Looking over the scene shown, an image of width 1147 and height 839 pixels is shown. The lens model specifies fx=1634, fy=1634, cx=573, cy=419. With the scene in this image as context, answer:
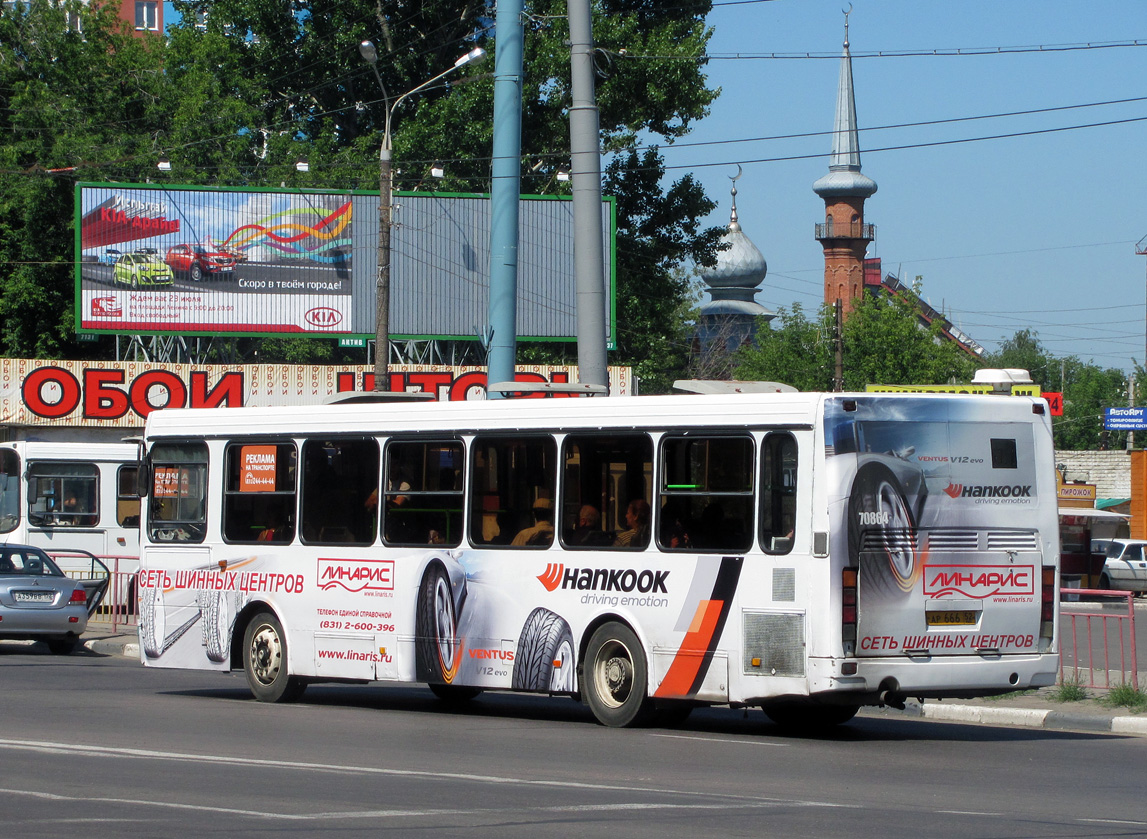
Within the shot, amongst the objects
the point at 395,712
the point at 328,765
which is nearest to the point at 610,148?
the point at 395,712

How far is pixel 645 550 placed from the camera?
13.0m

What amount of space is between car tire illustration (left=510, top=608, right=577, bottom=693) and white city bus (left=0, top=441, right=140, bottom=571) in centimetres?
1649

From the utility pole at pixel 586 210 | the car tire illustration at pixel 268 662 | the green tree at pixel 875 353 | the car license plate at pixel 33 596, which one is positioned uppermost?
the green tree at pixel 875 353

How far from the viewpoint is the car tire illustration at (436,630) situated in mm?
14281

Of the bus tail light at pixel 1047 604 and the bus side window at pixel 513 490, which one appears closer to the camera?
the bus tail light at pixel 1047 604

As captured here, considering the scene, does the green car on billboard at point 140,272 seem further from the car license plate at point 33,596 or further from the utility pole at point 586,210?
the utility pole at point 586,210

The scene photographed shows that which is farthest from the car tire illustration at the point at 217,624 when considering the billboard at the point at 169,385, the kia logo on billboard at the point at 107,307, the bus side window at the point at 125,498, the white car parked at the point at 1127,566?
the white car parked at the point at 1127,566

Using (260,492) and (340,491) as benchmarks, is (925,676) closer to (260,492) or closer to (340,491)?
(340,491)

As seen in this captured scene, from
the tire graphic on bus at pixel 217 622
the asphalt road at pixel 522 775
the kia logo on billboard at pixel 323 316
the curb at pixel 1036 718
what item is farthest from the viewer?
the kia logo on billboard at pixel 323 316

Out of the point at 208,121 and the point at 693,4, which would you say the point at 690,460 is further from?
the point at 208,121

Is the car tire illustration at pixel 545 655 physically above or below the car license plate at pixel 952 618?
below

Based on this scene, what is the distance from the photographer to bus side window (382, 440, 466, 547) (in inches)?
565

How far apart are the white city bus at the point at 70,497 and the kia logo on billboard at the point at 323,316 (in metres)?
10.1

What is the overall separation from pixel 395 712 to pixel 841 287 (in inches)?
4115
